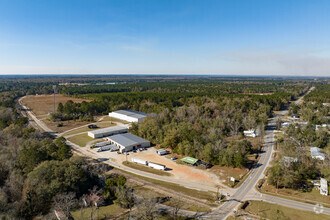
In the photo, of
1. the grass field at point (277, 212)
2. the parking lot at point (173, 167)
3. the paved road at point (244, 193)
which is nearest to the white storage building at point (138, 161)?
the parking lot at point (173, 167)

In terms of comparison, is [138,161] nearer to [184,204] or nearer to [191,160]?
[191,160]

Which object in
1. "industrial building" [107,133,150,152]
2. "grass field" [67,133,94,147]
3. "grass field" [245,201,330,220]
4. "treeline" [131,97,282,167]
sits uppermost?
"treeline" [131,97,282,167]

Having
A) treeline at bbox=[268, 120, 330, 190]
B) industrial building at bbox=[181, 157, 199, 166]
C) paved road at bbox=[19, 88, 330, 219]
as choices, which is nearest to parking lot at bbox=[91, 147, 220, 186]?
industrial building at bbox=[181, 157, 199, 166]

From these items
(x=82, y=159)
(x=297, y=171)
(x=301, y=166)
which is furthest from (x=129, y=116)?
(x=301, y=166)

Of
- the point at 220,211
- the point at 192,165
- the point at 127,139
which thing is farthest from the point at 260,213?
the point at 127,139

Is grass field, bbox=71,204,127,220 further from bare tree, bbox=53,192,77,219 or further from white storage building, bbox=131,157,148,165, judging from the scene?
white storage building, bbox=131,157,148,165

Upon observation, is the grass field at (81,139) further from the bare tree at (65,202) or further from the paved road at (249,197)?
the paved road at (249,197)

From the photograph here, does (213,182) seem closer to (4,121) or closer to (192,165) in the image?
(192,165)
